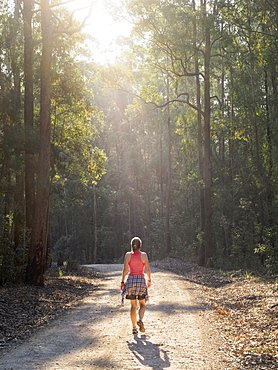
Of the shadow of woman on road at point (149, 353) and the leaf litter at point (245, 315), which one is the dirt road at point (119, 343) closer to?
the shadow of woman on road at point (149, 353)

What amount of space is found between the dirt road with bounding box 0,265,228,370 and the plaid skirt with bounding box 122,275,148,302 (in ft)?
2.35

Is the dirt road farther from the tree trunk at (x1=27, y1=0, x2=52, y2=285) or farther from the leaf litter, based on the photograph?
the tree trunk at (x1=27, y1=0, x2=52, y2=285)

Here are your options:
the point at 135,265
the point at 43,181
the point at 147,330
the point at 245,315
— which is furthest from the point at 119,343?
the point at 43,181

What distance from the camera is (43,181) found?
54.1 feet

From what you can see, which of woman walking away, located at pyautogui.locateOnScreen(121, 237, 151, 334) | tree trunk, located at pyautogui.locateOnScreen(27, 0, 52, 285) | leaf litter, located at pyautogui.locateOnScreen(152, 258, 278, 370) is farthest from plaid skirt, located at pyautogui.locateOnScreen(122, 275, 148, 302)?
tree trunk, located at pyautogui.locateOnScreen(27, 0, 52, 285)

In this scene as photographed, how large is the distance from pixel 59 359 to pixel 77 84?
17.2m

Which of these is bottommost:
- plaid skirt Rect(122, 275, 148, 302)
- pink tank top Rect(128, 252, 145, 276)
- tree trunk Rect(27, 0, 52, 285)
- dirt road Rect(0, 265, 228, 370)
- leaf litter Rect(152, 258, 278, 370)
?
leaf litter Rect(152, 258, 278, 370)

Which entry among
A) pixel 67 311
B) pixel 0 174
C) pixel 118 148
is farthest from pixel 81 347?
pixel 118 148

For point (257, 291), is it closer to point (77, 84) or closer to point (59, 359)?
point (59, 359)

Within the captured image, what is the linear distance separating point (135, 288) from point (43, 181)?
335 inches

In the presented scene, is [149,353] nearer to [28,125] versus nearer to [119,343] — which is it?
[119,343]

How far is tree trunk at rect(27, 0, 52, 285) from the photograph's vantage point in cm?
1625

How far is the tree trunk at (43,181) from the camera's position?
16250 mm

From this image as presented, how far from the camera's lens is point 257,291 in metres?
15.0
